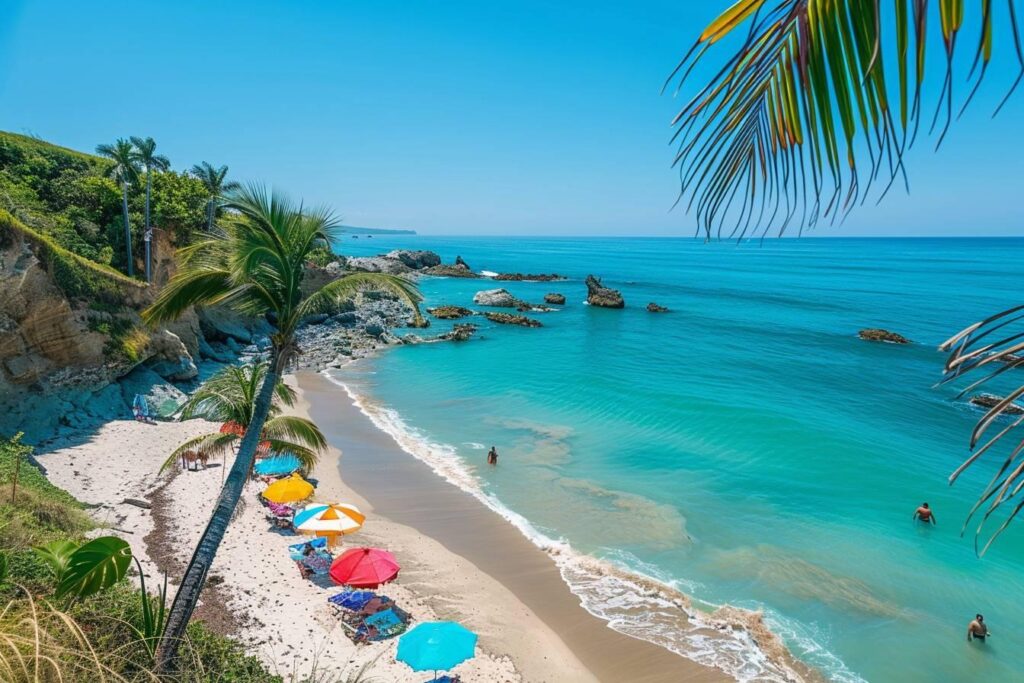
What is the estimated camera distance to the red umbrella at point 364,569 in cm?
1333

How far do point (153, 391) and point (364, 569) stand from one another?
57.4 feet

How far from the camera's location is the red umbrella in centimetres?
1333

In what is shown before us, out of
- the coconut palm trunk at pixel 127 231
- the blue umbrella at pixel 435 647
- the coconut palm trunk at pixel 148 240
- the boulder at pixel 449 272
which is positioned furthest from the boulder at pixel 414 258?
the blue umbrella at pixel 435 647

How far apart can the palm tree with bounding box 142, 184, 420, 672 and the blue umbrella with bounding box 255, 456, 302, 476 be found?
11711 millimetres

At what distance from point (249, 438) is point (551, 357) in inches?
1398

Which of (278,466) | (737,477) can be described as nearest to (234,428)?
(278,466)

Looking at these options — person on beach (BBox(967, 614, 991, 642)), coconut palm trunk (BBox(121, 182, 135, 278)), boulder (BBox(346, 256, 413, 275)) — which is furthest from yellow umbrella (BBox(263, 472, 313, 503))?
boulder (BBox(346, 256, 413, 275))

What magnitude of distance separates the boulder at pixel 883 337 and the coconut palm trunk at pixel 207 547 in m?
55.4

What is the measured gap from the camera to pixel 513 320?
57.8 m

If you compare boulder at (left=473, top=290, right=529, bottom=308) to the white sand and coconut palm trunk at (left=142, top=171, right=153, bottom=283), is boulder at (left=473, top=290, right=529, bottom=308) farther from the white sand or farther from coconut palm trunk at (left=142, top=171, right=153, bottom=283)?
the white sand

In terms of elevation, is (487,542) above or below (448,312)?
below

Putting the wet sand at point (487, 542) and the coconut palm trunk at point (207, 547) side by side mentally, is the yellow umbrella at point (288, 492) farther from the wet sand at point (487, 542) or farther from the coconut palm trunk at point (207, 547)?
the coconut palm trunk at point (207, 547)

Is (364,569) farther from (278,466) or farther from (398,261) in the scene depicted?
(398,261)

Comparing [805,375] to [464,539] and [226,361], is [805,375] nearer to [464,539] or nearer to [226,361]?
[464,539]
